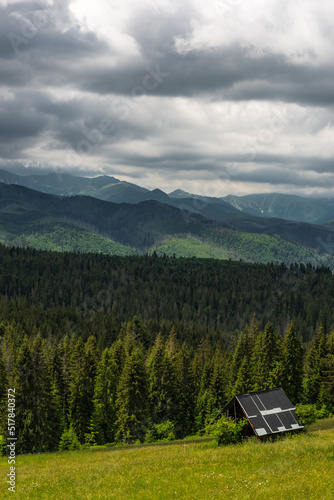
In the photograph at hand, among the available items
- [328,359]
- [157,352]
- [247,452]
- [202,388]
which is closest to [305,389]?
[328,359]

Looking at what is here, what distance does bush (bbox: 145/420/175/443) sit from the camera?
7625 cm

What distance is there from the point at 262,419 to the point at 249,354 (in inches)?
2288

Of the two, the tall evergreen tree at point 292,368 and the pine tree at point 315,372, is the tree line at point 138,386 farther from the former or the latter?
the pine tree at point 315,372

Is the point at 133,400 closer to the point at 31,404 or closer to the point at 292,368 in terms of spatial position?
the point at 31,404

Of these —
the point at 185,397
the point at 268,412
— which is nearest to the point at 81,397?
the point at 185,397

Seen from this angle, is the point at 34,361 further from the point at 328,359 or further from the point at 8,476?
the point at 328,359

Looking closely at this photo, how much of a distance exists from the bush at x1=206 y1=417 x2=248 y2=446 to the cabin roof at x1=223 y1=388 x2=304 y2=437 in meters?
1.32

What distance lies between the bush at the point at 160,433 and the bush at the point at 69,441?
1191cm

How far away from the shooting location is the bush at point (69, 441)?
3007 inches

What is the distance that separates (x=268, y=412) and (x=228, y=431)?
4263mm

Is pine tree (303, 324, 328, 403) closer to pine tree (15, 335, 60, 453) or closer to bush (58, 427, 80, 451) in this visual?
bush (58, 427, 80, 451)

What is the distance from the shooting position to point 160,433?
77.6 meters

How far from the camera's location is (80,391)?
83062 mm

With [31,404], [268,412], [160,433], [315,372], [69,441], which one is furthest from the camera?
[315,372]
